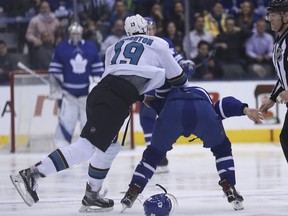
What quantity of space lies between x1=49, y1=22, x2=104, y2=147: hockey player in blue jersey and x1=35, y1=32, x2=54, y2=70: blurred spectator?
35.4 inches

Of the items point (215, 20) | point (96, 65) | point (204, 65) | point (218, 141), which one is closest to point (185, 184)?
point (218, 141)

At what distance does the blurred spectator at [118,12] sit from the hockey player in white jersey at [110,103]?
5977mm

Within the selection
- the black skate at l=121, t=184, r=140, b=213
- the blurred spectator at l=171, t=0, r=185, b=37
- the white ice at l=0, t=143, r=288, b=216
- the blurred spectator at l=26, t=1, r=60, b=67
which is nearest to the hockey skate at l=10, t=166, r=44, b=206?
the white ice at l=0, t=143, r=288, b=216

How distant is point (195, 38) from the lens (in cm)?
1260

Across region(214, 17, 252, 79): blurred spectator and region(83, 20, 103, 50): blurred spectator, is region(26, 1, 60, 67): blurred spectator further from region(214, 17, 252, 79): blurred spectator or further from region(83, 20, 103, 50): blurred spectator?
region(214, 17, 252, 79): blurred spectator

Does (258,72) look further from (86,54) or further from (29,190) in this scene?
(29,190)

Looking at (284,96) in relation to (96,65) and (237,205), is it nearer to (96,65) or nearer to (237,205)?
(237,205)

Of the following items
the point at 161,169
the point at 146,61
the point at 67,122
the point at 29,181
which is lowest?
the point at 67,122

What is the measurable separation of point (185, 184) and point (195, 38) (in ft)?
15.6

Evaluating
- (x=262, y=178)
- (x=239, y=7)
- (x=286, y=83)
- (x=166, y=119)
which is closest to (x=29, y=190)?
(x=166, y=119)

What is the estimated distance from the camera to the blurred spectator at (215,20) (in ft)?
42.1

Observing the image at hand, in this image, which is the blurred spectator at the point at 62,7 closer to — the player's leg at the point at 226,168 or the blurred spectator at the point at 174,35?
the blurred spectator at the point at 174,35

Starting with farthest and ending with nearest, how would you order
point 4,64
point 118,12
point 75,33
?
point 118,12, point 4,64, point 75,33

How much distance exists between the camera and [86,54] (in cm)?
1099
